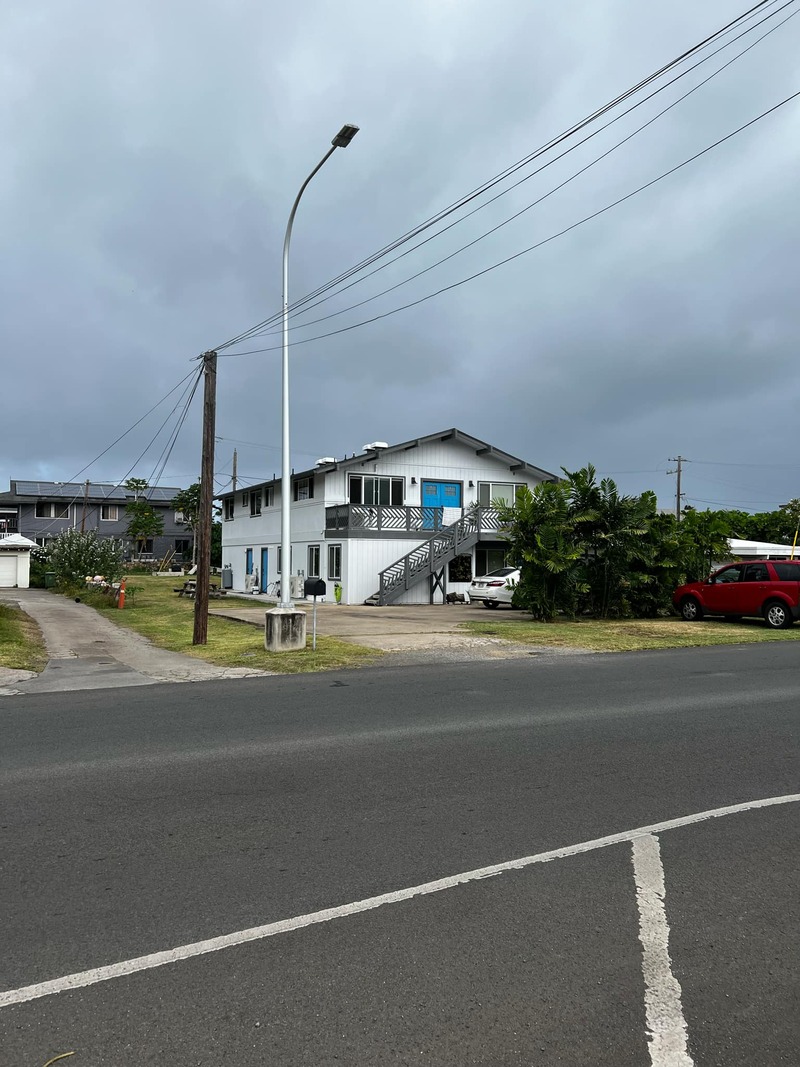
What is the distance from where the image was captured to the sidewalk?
41.5ft

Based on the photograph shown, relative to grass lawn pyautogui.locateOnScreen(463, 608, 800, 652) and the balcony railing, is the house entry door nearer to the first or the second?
the balcony railing

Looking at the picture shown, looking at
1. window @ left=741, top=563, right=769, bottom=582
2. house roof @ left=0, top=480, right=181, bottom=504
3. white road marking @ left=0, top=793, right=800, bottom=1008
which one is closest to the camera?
white road marking @ left=0, top=793, right=800, bottom=1008

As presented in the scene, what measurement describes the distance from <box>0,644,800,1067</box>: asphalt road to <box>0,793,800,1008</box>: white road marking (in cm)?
5

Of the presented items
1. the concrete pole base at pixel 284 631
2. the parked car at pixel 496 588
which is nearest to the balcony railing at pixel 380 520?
the parked car at pixel 496 588

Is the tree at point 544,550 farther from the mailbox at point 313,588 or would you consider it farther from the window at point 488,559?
the window at point 488,559

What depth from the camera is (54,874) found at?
455 centimetres

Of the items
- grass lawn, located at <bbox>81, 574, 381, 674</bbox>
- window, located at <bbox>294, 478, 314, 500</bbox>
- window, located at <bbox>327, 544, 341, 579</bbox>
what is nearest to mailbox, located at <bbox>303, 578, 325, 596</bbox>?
grass lawn, located at <bbox>81, 574, 381, 674</bbox>

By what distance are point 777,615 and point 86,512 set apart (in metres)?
59.8

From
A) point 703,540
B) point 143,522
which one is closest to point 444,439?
point 703,540

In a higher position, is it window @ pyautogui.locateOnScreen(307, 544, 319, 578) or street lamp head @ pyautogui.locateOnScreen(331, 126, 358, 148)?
street lamp head @ pyautogui.locateOnScreen(331, 126, 358, 148)

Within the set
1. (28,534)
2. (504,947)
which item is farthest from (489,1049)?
(28,534)

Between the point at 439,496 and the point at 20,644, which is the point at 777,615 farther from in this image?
the point at 20,644

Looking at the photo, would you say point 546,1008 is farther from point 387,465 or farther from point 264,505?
point 264,505

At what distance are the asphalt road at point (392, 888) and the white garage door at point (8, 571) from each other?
46.7 metres
